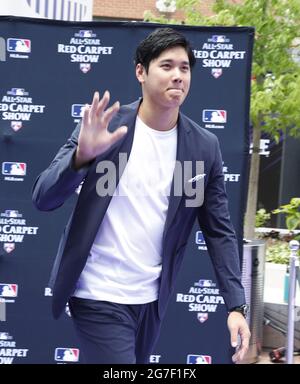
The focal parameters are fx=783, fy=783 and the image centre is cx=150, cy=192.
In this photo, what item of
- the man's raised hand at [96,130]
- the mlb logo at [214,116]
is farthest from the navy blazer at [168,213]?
the mlb logo at [214,116]

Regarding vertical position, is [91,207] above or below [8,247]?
above

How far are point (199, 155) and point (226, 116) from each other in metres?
1.83

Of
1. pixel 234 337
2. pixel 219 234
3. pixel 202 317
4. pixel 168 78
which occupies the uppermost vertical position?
pixel 168 78

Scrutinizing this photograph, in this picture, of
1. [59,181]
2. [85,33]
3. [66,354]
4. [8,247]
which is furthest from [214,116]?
[59,181]

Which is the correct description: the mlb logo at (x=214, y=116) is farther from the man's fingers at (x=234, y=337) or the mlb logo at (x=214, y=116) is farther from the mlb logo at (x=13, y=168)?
the man's fingers at (x=234, y=337)

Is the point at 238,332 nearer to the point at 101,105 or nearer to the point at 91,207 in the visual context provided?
the point at 91,207

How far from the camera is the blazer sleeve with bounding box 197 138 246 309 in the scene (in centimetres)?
385

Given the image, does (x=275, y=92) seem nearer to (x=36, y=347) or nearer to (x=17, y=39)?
(x=17, y=39)

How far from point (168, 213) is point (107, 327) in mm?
599

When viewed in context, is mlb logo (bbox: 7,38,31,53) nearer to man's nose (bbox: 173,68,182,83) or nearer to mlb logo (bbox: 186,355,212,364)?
man's nose (bbox: 173,68,182,83)

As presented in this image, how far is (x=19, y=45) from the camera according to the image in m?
5.68

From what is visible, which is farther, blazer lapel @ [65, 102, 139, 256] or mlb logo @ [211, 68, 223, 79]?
mlb logo @ [211, 68, 223, 79]

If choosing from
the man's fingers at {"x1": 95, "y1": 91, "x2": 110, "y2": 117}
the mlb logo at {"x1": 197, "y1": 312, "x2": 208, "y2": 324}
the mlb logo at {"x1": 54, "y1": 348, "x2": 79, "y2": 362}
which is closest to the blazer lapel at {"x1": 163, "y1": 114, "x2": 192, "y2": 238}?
the man's fingers at {"x1": 95, "y1": 91, "x2": 110, "y2": 117}

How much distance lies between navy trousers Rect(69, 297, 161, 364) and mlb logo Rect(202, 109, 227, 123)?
2.19m
